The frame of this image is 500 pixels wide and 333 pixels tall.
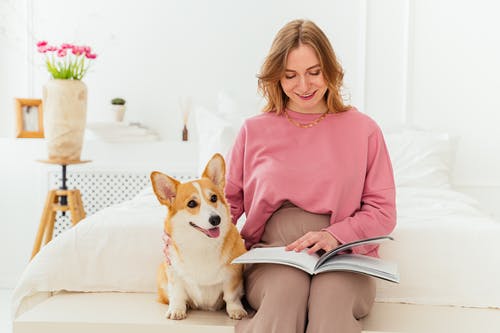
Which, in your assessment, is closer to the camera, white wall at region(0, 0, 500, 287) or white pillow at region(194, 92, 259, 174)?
white pillow at region(194, 92, 259, 174)

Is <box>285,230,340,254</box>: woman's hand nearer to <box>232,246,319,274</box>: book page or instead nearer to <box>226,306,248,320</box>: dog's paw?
<box>232,246,319,274</box>: book page

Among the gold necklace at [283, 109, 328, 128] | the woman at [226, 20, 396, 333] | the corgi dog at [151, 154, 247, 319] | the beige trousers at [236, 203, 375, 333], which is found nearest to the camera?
the beige trousers at [236, 203, 375, 333]

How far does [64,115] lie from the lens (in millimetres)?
3082

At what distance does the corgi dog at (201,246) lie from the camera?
1.40 metres

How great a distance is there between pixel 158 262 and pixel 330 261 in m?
0.55

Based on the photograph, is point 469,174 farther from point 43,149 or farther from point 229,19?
point 43,149

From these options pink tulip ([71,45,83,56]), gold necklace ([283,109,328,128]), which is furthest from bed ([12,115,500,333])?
pink tulip ([71,45,83,56])

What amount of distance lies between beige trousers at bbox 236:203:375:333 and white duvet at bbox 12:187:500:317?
A: 0.27 meters

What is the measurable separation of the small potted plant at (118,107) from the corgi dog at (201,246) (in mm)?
2184

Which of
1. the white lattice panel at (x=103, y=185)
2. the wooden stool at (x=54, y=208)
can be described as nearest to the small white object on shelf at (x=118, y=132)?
the white lattice panel at (x=103, y=185)

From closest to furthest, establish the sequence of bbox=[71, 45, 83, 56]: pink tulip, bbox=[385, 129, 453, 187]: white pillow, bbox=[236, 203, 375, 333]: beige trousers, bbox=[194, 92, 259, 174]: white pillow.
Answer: bbox=[236, 203, 375, 333]: beige trousers < bbox=[194, 92, 259, 174]: white pillow < bbox=[385, 129, 453, 187]: white pillow < bbox=[71, 45, 83, 56]: pink tulip

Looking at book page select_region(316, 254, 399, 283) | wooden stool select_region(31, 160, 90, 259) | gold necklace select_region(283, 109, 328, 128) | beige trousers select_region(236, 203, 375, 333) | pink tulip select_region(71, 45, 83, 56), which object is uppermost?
pink tulip select_region(71, 45, 83, 56)

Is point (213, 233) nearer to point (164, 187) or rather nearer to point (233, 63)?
point (164, 187)

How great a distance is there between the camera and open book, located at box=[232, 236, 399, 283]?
133cm
